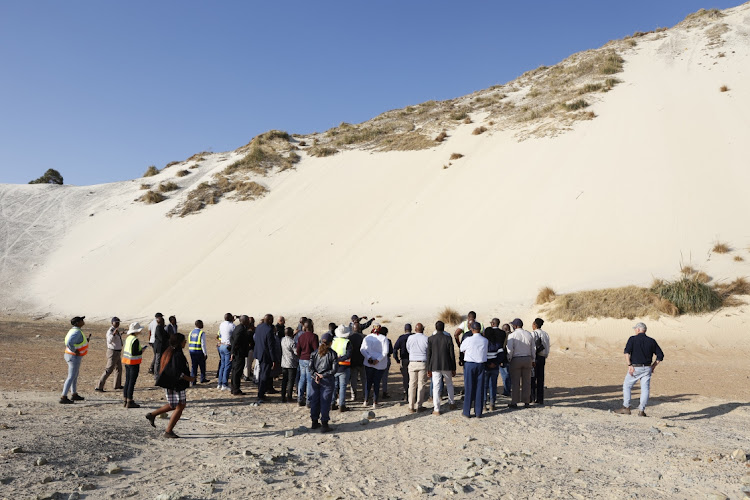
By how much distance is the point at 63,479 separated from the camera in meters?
5.01

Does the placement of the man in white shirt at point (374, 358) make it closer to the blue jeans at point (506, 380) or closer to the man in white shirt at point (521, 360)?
the man in white shirt at point (521, 360)

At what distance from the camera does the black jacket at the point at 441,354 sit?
324 inches

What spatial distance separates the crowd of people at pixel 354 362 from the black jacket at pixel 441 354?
17mm

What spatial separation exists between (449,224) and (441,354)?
17896 millimetres

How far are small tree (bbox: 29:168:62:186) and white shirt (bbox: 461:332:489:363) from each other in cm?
5192

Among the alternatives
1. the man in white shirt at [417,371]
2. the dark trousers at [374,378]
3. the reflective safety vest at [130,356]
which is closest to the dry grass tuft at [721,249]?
the man in white shirt at [417,371]

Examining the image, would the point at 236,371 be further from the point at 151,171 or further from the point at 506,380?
the point at 151,171

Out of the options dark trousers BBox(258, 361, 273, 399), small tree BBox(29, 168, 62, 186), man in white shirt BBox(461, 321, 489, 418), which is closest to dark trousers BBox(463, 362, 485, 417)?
man in white shirt BBox(461, 321, 489, 418)

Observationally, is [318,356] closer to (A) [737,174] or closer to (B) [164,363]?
(B) [164,363]

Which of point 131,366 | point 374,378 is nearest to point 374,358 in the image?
point 374,378

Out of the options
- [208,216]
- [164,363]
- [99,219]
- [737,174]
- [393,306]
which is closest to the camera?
[164,363]

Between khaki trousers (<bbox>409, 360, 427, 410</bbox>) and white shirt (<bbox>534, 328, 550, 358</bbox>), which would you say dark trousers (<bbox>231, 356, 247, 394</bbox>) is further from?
white shirt (<bbox>534, 328, 550, 358</bbox>)

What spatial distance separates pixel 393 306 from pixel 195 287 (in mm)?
11952

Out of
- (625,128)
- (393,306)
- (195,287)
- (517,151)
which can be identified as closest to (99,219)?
(195,287)
